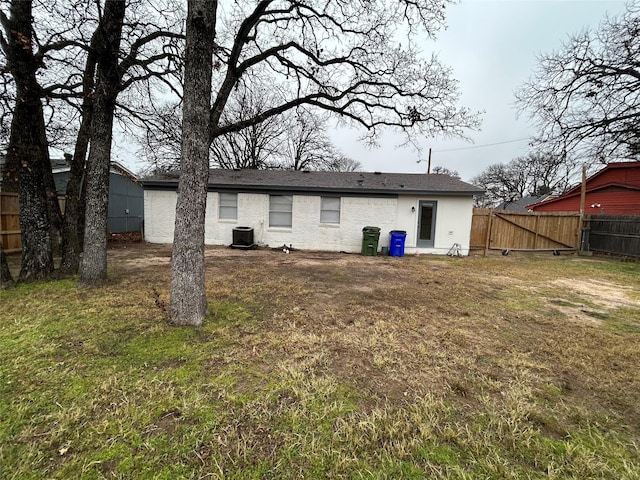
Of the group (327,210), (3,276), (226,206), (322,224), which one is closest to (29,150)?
(3,276)

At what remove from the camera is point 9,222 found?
804cm

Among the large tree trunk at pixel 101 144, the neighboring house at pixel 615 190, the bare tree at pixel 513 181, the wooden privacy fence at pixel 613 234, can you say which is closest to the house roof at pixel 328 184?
the wooden privacy fence at pixel 613 234

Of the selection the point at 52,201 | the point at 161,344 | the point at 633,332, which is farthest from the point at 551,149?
the point at 52,201

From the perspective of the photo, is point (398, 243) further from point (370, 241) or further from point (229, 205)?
point (229, 205)

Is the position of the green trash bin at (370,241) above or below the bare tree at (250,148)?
below

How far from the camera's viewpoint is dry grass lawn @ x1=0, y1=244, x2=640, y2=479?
5.48 ft

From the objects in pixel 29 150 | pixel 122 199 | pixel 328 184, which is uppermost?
pixel 328 184

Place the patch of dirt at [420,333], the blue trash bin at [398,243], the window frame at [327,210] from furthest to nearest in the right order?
the window frame at [327,210] → the blue trash bin at [398,243] → the patch of dirt at [420,333]

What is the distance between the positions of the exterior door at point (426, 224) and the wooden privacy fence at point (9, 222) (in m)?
13.3

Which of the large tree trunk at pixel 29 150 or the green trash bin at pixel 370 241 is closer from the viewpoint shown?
the large tree trunk at pixel 29 150

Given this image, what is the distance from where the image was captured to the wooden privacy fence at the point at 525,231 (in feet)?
39.2

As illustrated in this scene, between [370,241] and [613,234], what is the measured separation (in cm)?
1004

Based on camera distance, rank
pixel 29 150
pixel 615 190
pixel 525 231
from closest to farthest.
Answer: pixel 29 150, pixel 525 231, pixel 615 190

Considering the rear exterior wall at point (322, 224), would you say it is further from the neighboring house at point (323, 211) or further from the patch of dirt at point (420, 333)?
the patch of dirt at point (420, 333)
